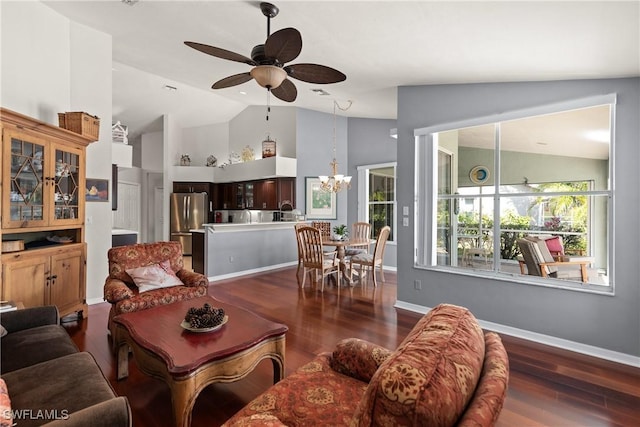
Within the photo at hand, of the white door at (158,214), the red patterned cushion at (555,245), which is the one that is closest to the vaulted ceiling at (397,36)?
the red patterned cushion at (555,245)

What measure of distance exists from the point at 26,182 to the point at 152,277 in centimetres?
148

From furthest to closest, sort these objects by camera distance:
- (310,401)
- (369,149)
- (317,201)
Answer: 1. (317,201)
2. (369,149)
3. (310,401)

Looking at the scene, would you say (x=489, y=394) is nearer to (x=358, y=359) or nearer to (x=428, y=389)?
(x=428, y=389)

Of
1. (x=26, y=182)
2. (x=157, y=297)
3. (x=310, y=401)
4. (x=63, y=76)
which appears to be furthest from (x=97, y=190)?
(x=310, y=401)

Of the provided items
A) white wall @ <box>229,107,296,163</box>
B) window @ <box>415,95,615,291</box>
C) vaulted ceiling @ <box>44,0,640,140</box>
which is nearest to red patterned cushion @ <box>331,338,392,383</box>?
vaulted ceiling @ <box>44,0,640,140</box>

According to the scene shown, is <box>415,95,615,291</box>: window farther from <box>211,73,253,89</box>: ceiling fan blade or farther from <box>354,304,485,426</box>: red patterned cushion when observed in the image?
<box>354,304,485,426</box>: red patterned cushion

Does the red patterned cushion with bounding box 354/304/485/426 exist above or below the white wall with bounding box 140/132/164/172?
below

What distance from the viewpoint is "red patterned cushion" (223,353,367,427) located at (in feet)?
4.22

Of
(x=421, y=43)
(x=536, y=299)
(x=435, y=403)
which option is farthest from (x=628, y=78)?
(x=435, y=403)

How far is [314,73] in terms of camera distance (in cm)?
275

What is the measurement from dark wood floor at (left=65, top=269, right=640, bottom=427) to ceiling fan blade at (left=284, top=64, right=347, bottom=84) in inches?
97.0

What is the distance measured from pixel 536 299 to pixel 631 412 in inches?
46.8

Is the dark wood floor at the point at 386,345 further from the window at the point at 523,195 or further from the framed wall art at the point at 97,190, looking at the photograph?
the framed wall art at the point at 97,190

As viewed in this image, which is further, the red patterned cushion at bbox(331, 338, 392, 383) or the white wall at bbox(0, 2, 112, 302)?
the white wall at bbox(0, 2, 112, 302)
